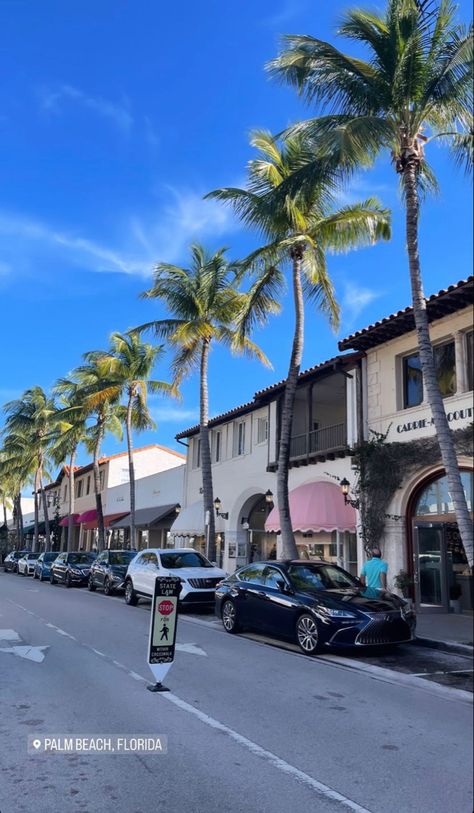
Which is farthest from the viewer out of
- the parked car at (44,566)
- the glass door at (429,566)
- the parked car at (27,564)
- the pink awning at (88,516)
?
the pink awning at (88,516)

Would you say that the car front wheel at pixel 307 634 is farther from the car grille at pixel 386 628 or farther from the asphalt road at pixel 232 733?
the car grille at pixel 386 628

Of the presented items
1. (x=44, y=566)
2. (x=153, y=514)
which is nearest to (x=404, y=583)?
(x=153, y=514)

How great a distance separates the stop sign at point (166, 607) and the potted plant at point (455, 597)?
36.3 feet

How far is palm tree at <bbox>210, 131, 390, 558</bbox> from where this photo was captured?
628 inches

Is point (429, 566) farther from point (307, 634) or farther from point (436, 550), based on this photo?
point (307, 634)

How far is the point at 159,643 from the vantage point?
19.8ft

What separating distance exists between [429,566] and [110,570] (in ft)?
37.6

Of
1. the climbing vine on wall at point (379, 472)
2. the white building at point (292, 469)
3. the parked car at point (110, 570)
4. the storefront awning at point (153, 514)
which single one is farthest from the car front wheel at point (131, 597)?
the storefront awning at point (153, 514)

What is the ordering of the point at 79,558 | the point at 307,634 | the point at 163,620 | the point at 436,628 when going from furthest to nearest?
the point at 79,558 → the point at 436,628 → the point at 307,634 → the point at 163,620

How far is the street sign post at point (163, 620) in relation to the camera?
19.5 ft

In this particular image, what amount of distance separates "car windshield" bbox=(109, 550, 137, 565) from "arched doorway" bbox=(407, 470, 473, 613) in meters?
11.1

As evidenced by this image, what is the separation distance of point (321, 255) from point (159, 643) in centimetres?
1299

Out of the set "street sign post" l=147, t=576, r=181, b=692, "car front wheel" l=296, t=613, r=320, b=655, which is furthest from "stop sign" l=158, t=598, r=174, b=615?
"car front wheel" l=296, t=613, r=320, b=655

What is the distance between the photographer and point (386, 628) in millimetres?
9867
